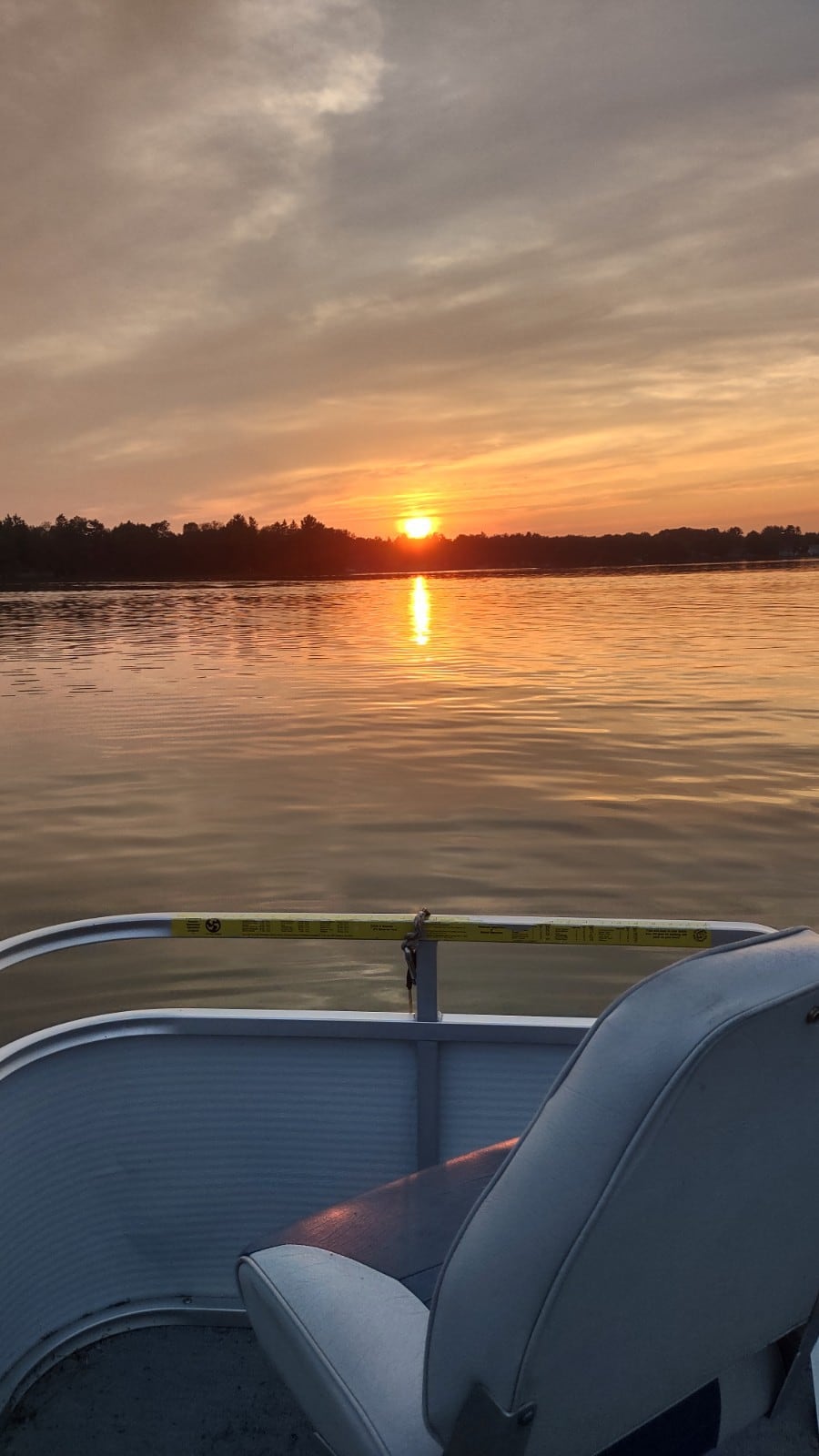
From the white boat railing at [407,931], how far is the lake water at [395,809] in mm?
3920

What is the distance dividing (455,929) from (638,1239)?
1046 mm

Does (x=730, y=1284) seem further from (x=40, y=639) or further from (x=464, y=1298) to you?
(x=40, y=639)

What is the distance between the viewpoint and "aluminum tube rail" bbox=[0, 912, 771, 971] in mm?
1968

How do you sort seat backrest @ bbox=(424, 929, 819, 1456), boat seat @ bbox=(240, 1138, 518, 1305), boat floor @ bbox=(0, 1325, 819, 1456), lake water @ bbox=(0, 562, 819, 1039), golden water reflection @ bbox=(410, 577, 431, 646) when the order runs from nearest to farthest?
seat backrest @ bbox=(424, 929, 819, 1456) < boat seat @ bbox=(240, 1138, 518, 1305) < boat floor @ bbox=(0, 1325, 819, 1456) < lake water @ bbox=(0, 562, 819, 1039) < golden water reflection @ bbox=(410, 577, 431, 646)

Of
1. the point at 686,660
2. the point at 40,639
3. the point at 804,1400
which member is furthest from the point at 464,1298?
the point at 40,639

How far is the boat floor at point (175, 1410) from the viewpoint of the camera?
193 cm

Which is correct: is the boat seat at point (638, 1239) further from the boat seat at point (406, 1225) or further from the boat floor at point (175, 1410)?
the boat floor at point (175, 1410)

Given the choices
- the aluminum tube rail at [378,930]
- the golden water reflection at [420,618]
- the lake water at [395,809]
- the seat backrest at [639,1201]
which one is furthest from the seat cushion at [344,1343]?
the golden water reflection at [420,618]

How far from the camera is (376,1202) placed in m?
1.74

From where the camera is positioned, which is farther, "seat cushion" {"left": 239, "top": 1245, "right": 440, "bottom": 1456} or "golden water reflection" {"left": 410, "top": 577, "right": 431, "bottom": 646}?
"golden water reflection" {"left": 410, "top": 577, "right": 431, "bottom": 646}

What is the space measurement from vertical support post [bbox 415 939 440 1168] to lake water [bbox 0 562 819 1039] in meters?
3.69

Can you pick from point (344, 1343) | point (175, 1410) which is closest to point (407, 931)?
point (344, 1343)

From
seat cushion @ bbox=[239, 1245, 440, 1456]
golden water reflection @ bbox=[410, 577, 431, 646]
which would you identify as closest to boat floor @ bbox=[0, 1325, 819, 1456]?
seat cushion @ bbox=[239, 1245, 440, 1456]

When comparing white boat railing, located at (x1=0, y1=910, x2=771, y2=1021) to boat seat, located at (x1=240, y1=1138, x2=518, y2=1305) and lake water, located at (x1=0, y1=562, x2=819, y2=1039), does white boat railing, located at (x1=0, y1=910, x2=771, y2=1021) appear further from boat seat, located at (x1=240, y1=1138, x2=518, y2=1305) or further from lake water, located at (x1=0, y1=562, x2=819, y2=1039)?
lake water, located at (x1=0, y1=562, x2=819, y2=1039)
